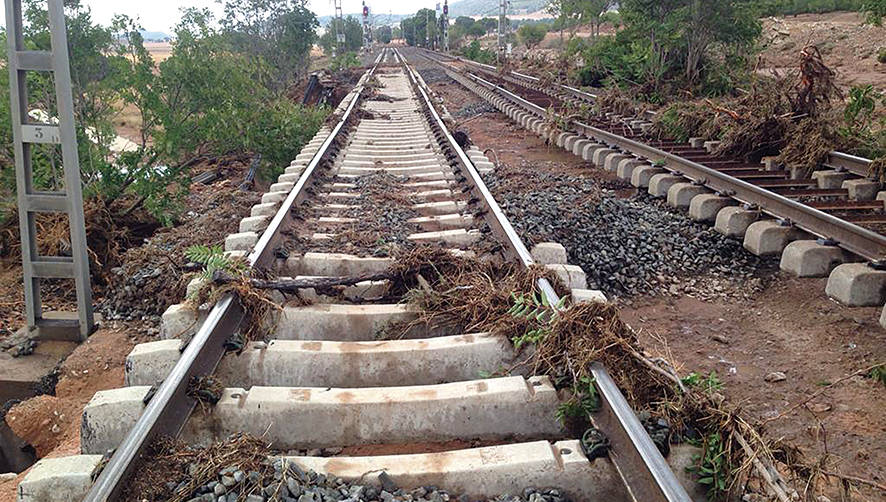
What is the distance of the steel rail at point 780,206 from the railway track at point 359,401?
228cm

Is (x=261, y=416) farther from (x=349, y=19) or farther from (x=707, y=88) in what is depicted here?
(x=349, y=19)

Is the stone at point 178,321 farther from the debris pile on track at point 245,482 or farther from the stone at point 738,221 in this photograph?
the stone at point 738,221

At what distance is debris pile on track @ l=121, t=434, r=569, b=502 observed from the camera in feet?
7.19

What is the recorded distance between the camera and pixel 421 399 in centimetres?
278

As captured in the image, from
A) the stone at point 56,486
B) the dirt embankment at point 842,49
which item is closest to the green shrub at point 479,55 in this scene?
the dirt embankment at point 842,49

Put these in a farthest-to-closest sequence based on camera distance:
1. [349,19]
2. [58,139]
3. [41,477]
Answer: [349,19] → [58,139] → [41,477]

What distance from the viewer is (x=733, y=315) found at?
4.68 meters

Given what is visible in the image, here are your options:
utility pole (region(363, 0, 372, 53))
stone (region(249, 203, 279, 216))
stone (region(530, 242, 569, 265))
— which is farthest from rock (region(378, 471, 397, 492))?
utility pole (region(363, 0, 372, 53))

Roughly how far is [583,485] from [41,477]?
1.83 metres

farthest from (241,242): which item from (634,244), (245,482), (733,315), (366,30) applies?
(366,30)

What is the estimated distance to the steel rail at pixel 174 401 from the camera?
7.11 ft

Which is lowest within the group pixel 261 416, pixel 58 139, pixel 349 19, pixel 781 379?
pixel 781 379

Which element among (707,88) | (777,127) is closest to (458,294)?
(777,127)

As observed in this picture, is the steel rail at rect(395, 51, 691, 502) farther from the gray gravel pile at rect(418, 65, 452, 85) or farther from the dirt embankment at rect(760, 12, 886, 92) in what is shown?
the gray gravel pile at rect(418, 65, 452, 85)
